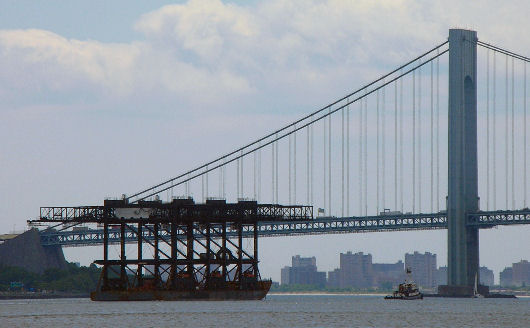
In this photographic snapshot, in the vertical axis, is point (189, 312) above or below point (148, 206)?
below

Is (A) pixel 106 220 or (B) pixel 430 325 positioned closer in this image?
(B) pixel 430 325

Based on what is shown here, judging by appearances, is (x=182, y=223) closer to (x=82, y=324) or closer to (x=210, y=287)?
(x=210, y=287)

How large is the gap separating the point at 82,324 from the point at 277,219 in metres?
60.5

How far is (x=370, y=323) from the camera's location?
12194 cm

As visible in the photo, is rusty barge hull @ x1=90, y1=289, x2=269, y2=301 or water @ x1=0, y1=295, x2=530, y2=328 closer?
water @ x1=0, y1=295, x2=530, y2=328

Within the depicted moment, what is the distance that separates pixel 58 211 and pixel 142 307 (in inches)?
1130

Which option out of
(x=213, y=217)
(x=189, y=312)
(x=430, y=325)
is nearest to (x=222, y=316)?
(x=189, y=312)

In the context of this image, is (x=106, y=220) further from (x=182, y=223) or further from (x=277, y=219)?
(x=277, y=219)

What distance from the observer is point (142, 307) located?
154 metres

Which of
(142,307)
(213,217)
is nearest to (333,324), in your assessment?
(142,307)

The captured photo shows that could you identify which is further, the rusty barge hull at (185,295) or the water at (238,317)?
the rusty barge hull at (185,295)

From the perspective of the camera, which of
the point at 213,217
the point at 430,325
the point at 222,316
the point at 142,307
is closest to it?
the point at 430,325

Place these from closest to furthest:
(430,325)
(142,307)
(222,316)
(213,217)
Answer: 1. (430,325)
2. (222,316)
3. (142,307)
4. (213,217)

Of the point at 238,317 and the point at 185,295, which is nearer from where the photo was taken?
the point at 238,317
